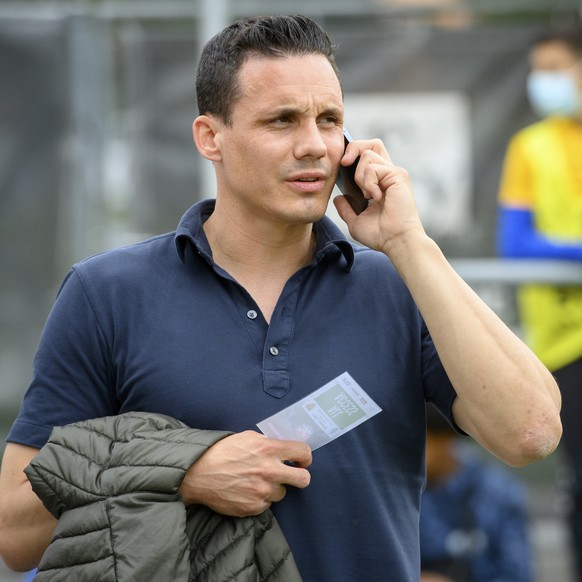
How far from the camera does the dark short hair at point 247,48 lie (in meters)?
2.74

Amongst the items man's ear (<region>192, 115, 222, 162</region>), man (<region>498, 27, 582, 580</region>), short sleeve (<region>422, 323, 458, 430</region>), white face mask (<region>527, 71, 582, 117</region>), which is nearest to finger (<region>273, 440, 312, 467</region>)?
short sleeve (<region>422, 323, 458, 430</region>)

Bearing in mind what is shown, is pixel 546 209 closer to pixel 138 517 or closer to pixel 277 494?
pixel 277 494

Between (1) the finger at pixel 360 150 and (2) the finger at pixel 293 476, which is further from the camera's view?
(1) the finger at pixel 360 150

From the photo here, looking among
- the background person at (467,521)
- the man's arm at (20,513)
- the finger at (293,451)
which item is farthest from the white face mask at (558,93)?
the man's arm at (20,513)

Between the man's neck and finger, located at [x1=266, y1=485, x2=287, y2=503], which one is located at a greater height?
the man's neck

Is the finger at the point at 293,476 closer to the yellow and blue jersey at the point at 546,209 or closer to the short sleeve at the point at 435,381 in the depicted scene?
the short sleeve at the point at 435,381

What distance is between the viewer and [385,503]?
261 centimetres

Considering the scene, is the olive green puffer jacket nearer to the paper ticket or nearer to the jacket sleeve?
the jacket sleeve

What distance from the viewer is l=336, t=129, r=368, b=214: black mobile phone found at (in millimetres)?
2789

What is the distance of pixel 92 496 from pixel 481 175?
429 centimetres

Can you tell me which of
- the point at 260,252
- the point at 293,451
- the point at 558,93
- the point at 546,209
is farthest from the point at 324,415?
the point at 558,93

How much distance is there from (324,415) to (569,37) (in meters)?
3.36

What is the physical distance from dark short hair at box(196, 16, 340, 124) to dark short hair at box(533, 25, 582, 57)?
2.86 metres

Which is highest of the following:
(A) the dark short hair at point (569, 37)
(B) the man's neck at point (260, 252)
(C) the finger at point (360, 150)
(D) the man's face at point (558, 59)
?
(A) the dark short hair at point (569, 37)
